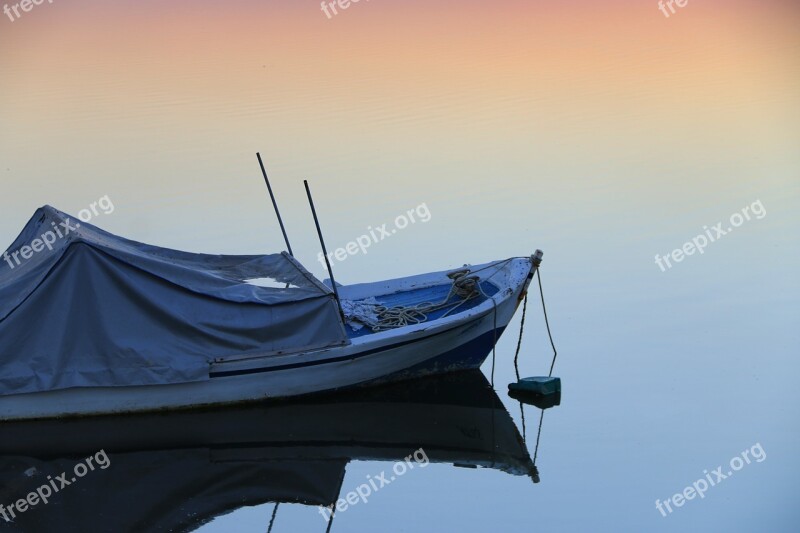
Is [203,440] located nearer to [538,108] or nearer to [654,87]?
[538,108]

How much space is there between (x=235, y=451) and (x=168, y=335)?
1.06 metres

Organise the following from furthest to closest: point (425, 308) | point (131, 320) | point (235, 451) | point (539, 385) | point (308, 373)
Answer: point (425, 308)
point (539, 385)
point (308, 373)
point (131, 320)
point (235, 451)

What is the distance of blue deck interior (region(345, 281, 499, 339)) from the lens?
11327 millimetres

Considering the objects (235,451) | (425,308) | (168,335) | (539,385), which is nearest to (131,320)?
(168,335)

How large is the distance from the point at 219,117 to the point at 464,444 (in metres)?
13.5

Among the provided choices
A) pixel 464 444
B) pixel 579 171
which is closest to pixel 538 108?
pixel 579 171

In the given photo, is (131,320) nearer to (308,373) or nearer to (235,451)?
A: (235,451)

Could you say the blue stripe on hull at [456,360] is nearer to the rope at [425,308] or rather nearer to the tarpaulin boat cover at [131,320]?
the rope at [425,308]

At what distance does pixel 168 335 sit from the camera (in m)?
10.3

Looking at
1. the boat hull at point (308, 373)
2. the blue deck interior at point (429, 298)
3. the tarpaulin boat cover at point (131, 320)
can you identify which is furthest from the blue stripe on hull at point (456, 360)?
Answer: the tarpaulin boat cover at point (131, 320)

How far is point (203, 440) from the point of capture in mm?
10133

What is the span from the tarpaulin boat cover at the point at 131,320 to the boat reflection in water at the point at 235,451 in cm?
40

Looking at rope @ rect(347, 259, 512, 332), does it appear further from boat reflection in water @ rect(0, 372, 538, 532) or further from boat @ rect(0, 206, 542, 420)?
boat reflection in water @ rect(0, 372, 538, 532)

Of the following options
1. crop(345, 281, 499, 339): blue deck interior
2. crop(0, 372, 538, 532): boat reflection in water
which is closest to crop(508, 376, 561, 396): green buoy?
crop(0, 372, 538, 532): boat reflection in water
